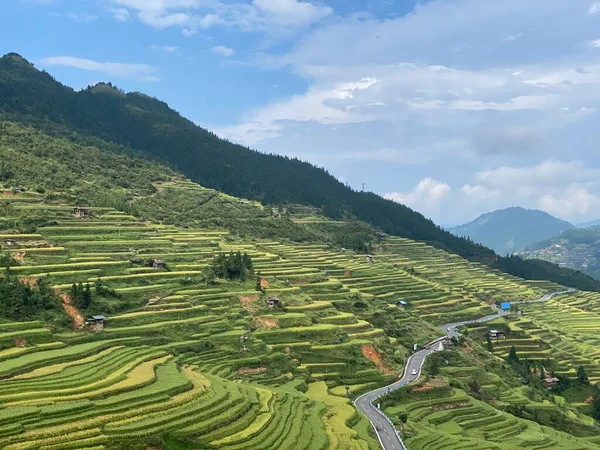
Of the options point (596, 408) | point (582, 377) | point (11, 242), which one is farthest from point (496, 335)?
point (11, 242)

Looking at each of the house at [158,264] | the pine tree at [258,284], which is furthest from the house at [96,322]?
the pine tree at [258,284]

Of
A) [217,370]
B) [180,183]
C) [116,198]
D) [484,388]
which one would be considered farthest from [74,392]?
[180,183]

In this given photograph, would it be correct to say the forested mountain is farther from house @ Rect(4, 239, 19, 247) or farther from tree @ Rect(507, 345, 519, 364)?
tree @ Rect(507, 345, 519, 364)

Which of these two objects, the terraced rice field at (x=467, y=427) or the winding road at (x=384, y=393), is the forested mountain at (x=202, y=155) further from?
the terraced rice field at (x=467, y=427)

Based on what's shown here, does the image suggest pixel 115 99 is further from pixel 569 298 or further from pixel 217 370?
pixel 217 370

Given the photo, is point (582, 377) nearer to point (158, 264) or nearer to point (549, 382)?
point (549, 382)

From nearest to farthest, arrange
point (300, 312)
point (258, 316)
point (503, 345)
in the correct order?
1. point (258, 316)
2. point (300, 312)
3. point (503, 345)

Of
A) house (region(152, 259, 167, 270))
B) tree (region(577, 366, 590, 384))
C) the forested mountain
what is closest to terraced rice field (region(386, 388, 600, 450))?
tree (region(577, 366, 590, 384))
